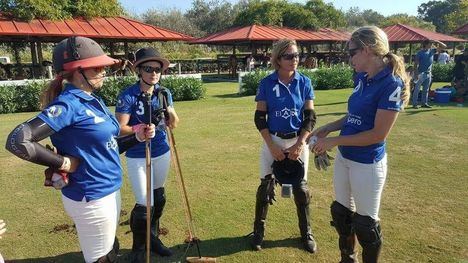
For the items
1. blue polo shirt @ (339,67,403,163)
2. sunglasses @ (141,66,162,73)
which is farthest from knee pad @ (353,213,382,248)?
sunglasses @ (141,66,162,73)

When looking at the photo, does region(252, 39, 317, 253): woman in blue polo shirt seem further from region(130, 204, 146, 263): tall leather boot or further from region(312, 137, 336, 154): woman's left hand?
region(130, 204, 146, 263): tall leather boot

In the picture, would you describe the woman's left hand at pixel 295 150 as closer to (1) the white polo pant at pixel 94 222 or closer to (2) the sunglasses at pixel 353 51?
(2) the sunglasses at pixel 353 51

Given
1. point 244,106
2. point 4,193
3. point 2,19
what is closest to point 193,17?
point 2,19

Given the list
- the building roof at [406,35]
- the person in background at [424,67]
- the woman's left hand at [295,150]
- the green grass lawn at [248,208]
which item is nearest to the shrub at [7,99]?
the green grass lawn at [248,208]

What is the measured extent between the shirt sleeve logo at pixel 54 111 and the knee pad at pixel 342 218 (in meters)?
2.49

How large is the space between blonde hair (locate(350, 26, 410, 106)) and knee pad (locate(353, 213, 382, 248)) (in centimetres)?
102

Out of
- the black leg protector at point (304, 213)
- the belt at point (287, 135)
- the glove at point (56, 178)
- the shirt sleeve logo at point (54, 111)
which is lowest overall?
the black leg protector at point (304, 213)

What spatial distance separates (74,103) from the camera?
238cm

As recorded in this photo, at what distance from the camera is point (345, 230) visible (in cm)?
355

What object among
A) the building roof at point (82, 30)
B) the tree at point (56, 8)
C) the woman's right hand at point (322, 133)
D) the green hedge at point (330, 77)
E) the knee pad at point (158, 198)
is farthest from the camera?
the green hedge at point (330, 77)

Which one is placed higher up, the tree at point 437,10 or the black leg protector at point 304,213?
the tree at point 437,10

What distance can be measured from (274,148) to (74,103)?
218 centimetres

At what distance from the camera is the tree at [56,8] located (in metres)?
17.7

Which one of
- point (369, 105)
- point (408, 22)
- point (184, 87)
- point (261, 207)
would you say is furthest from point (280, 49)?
point (408, 22)
